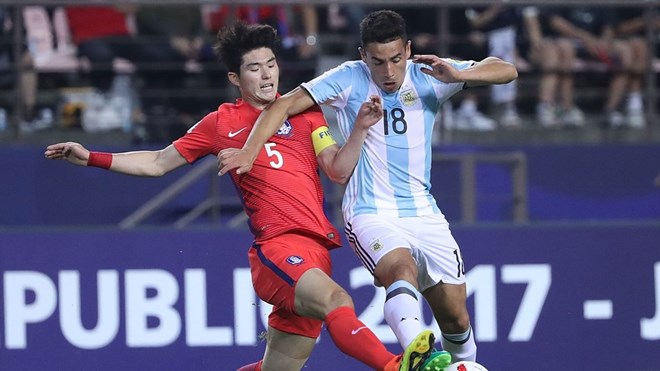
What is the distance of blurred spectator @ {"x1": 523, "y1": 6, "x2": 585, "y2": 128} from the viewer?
12305mm

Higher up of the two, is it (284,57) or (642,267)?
(284,57)

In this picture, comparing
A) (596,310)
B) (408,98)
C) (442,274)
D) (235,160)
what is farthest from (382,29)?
(596,310)

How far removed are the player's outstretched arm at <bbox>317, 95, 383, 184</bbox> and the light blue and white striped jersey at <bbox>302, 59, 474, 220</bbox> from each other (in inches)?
7.0

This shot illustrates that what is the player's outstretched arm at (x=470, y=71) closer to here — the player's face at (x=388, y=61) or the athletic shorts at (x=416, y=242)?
the player's face at (x=388, y=61)

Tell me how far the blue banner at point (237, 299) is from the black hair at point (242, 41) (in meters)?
2.49

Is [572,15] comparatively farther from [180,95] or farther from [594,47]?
[180,95]

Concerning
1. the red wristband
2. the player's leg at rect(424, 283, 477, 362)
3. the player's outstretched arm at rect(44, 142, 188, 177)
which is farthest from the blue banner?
the red wristband

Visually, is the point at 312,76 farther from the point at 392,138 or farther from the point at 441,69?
the point at 441,69

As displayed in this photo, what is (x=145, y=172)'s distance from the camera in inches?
277

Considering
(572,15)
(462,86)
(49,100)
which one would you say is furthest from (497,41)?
(462,86)

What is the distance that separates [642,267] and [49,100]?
17.8 ft

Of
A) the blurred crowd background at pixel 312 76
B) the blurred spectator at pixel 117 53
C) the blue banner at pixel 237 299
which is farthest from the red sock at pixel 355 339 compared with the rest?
the blurred spectator at pixel 117 53

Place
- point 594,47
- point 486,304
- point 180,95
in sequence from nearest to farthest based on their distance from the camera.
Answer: point 486,304, point 180,95, point 594,47

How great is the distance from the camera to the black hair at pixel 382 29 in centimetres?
668
